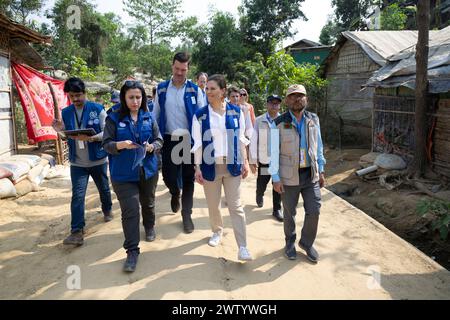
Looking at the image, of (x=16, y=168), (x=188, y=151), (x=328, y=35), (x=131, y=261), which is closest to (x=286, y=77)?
(x=16, y=168)

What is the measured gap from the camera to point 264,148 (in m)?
4.17

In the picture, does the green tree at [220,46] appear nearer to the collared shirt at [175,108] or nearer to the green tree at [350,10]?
the green tree at [350,10]

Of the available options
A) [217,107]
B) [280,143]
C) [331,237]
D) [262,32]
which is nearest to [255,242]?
[331,237]

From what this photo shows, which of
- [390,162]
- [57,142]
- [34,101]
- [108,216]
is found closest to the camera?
[108,216]

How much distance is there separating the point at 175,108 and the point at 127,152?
3.16 feet

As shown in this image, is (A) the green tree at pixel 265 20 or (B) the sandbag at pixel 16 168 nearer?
(B) the sandbag at pixel 16 168

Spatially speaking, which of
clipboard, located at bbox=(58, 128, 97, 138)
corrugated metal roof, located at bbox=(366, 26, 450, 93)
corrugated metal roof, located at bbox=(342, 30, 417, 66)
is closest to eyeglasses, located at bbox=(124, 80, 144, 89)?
clipboard, located at bbox=(58, 128, 97, 138)

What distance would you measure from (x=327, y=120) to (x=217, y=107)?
455 inches

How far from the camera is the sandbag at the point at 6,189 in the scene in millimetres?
5793

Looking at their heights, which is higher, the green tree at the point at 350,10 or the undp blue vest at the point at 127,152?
the green tree at the point at 350,10

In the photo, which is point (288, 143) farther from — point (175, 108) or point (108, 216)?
point (108, 216)

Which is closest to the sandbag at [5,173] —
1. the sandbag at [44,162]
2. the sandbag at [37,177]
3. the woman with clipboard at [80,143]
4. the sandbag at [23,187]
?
the sandbag at [23,187]

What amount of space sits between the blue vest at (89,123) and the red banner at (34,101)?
4.48 metres
